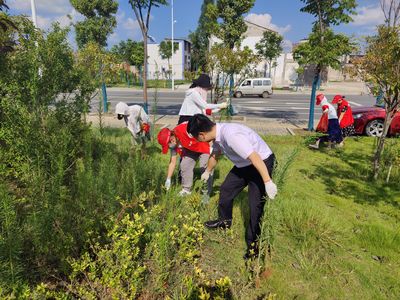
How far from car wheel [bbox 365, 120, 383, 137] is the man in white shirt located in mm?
7354

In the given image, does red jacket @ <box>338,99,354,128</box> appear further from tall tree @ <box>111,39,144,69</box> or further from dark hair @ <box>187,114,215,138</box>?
tall tree @ <box>111,39,144,69</box>

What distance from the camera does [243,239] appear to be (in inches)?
124

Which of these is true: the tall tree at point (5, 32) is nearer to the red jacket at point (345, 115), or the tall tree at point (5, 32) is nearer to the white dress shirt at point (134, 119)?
the white dress shirt at point (134, 119)

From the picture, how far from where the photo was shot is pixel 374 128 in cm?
870

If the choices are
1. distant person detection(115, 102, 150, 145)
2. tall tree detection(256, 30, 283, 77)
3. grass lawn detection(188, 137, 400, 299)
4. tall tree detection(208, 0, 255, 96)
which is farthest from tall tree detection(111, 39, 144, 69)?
grass lawn detection(188, 137, 400, 299)

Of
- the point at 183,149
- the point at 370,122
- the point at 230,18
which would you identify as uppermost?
the point at 230,18

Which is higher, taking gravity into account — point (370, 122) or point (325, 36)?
point (325, 36)

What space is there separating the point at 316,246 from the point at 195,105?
7.83ft

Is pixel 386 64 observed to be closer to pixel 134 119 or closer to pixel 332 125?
pixel 332 125

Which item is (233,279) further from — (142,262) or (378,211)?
(378,211)

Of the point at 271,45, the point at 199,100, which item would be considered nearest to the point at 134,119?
the point at 199,100

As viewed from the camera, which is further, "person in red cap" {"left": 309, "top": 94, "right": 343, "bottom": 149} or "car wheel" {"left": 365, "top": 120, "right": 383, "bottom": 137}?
"car wheel" {"left": 365, "top": 120, "right": 383, "bottom": 137}

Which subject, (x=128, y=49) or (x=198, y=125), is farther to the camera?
(x=128, y=49)

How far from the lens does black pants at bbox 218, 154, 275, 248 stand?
2730 mm
